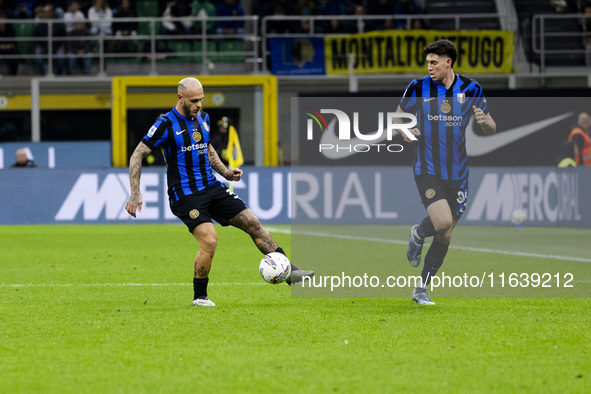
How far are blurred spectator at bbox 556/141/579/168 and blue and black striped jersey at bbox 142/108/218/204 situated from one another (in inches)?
482

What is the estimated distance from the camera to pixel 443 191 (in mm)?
8016

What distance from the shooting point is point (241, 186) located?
2041 cm

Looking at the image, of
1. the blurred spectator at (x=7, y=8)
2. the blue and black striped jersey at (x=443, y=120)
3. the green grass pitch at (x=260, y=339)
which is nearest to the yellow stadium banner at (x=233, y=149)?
the blurred spectator at (x=7, y=8)

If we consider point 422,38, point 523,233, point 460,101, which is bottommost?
point 523,233

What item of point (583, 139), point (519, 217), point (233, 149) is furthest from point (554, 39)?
point (233, 149)

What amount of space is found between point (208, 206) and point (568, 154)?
42.1 feet

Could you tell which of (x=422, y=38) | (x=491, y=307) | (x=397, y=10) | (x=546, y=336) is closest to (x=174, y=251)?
(x=491, y=307)

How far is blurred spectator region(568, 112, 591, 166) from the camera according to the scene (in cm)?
1884

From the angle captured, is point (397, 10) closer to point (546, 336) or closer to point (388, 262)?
point (388, 262)

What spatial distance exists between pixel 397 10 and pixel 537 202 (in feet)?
27.2

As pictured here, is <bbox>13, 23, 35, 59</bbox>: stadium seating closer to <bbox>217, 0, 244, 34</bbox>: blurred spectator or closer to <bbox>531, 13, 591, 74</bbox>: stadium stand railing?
<bbox>217, 0, 244, 34</bbox>: blurred spectator

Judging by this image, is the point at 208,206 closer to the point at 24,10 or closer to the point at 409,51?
the point at 409,51

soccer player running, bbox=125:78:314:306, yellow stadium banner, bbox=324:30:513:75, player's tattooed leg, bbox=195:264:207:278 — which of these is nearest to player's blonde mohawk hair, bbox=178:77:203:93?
soccer player running, bbox=125:78:314:306

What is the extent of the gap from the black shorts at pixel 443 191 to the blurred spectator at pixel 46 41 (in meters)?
17.5
